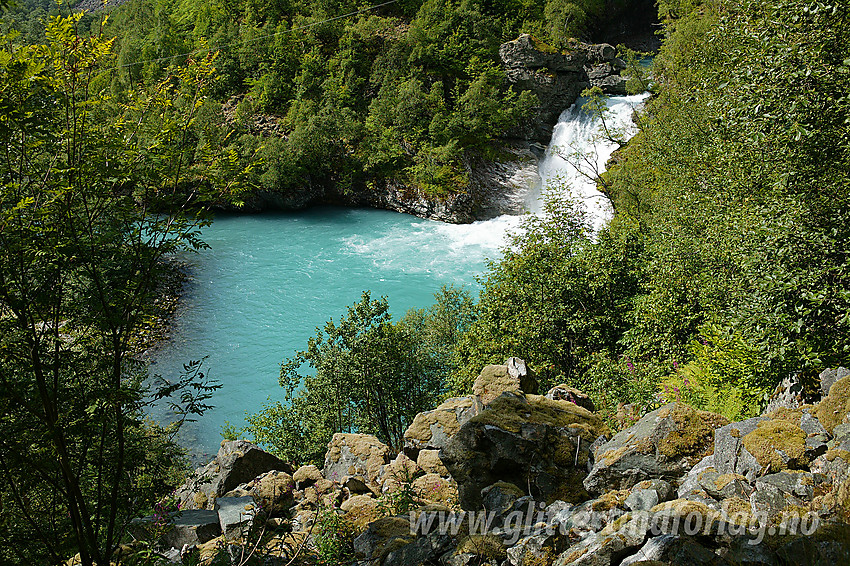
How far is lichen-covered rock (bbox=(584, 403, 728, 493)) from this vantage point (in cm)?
610

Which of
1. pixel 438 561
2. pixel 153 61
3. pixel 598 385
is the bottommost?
pixel 598 385

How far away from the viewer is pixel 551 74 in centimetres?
4759

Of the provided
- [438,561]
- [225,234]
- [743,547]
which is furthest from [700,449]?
[225,234]

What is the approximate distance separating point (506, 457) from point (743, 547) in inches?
135

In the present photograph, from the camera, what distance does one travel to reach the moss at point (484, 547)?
5.38 metres

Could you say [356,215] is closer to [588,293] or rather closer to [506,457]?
[588,293]

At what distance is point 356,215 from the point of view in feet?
143

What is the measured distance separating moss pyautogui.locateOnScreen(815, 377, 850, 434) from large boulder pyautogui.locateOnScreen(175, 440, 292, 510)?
32.7ft

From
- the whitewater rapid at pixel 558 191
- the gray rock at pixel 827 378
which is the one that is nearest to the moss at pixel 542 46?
the whitewater rapid at pixel 558 191

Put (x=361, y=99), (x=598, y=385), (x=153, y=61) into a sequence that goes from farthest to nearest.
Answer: (x=153, y=61) < (x=361, y=99) < (x=598, y=385)

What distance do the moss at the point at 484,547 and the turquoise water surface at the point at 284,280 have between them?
15.9 metres

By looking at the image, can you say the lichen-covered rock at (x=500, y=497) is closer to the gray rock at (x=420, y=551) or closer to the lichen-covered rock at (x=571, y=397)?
the gray rock at (x=420, y=551)

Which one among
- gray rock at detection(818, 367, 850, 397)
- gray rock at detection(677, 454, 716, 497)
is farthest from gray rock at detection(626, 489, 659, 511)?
gray rock at detection(818, 367, 850, 397)

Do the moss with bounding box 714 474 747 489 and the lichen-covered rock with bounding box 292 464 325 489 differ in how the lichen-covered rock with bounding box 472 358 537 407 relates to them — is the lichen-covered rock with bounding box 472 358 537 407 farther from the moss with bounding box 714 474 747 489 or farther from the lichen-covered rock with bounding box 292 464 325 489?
the moss with bounding box 714 474 747 489
